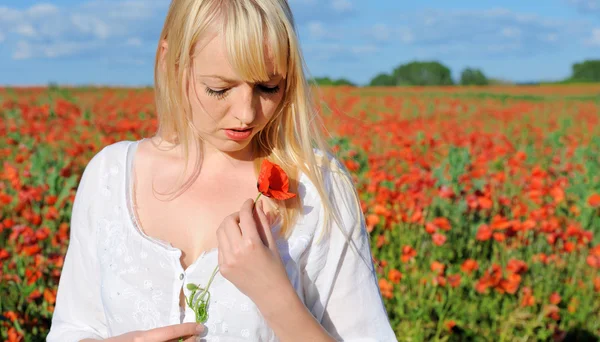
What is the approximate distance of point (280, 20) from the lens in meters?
1.30

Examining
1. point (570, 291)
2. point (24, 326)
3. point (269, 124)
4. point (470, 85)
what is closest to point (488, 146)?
point (570, 291)

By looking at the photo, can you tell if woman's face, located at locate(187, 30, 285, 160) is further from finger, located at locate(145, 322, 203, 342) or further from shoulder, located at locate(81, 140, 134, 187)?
finger, located at locate(145, 322, 203, 342)

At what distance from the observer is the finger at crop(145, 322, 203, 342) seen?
4.20 feet

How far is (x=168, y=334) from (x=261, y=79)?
1.61ft

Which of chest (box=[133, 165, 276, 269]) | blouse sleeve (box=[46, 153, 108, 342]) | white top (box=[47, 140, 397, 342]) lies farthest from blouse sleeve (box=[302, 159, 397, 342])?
blouse sleeve (box=[46, 153, 108, 342])

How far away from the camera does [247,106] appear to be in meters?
1.33

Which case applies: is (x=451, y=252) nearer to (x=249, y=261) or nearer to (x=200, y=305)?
(x=200, y=305)

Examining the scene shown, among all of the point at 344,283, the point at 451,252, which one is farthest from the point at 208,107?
the point at 451,252

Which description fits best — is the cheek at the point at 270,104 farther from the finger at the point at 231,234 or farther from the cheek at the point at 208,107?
the finger at the point at 231,234

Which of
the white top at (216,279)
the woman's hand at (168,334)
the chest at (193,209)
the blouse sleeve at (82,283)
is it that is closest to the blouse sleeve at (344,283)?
the white top at (216,279)

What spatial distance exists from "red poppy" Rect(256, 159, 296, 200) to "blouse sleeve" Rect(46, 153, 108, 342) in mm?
473

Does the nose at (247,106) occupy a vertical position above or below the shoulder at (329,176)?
above

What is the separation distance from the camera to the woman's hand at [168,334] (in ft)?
4.20

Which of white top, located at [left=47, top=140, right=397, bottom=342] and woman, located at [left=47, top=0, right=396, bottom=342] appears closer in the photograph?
woman, located at [left=47, top=0, right=396, bottom=342]
